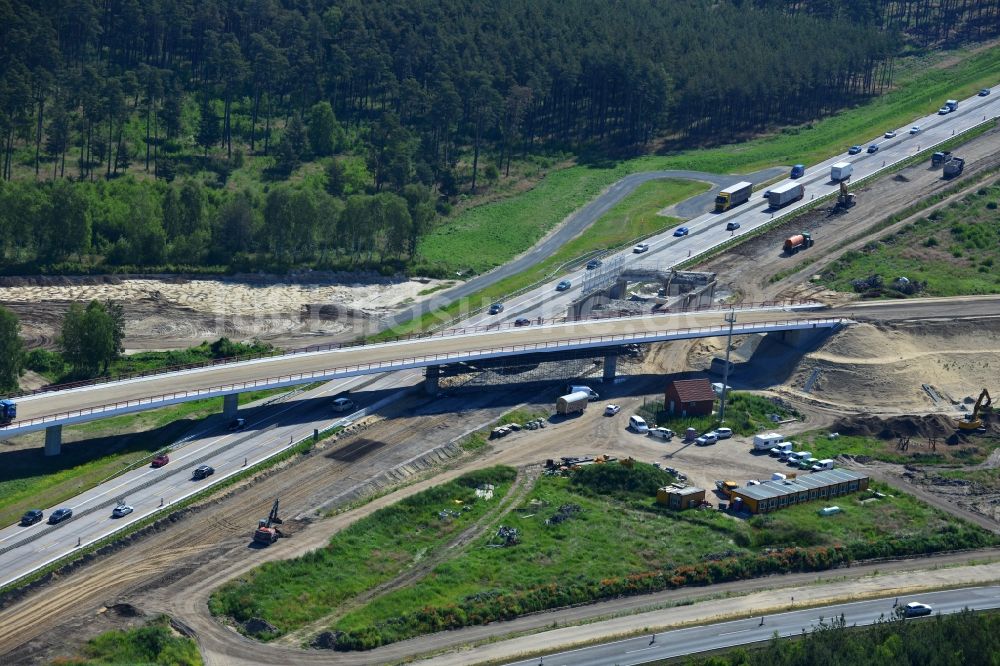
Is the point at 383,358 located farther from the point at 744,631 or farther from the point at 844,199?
the point at 844,199

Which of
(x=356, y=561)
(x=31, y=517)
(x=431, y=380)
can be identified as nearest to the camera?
(x=356, y=561)

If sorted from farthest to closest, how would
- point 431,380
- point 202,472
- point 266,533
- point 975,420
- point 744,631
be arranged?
point 431,380 < point 975,420 < point 202,472 < point 266,533 < point 744,631

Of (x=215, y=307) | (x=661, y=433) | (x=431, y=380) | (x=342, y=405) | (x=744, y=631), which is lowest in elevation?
(x=744, y=631)

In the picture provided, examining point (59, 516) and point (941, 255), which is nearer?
point (59, 516)

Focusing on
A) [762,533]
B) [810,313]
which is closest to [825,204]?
[810,313]

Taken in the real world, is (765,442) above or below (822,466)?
above

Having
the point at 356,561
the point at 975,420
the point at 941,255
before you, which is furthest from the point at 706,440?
the point at 941,255
